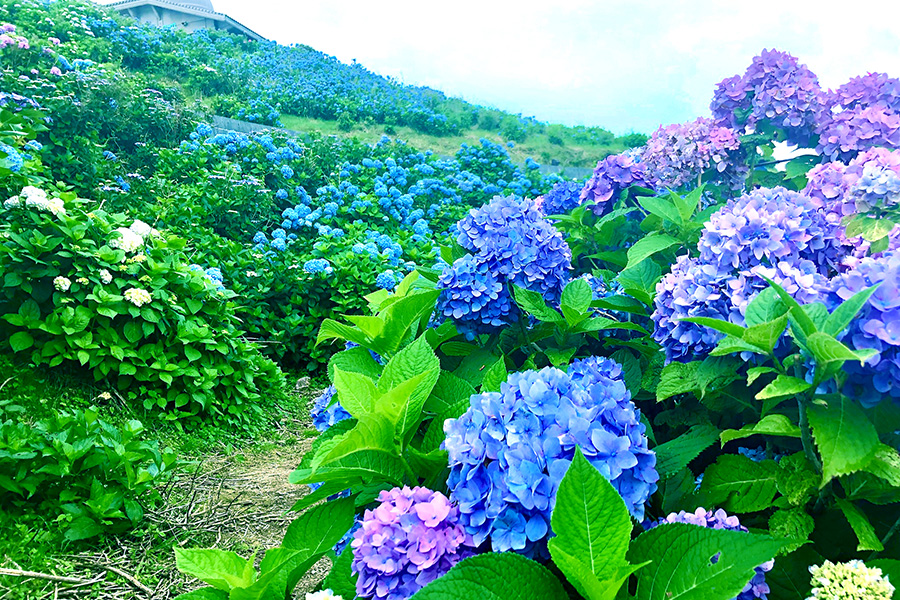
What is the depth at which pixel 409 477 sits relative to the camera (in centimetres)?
106

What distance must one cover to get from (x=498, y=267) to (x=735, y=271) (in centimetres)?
54

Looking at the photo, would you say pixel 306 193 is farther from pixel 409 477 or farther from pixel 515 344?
pixel 409 477

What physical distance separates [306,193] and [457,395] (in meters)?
5.96

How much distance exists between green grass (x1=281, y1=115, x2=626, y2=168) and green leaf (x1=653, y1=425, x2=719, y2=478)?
9349 millimetres

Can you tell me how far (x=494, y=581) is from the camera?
2.49 feet

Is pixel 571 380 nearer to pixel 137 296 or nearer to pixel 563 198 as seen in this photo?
pixel 563 198

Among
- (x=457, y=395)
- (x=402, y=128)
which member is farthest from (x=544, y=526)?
(x=402, y=128)

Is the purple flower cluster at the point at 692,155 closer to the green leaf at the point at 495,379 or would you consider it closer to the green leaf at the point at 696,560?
the green leaf at the point at 495,379

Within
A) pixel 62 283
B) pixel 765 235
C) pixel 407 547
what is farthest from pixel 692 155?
pixel 62 283

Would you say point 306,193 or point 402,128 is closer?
point 306,193

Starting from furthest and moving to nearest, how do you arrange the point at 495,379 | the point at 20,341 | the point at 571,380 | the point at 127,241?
the point at 127,241 < the point at 20,341 < the point at 495,379 < the point at 571,380

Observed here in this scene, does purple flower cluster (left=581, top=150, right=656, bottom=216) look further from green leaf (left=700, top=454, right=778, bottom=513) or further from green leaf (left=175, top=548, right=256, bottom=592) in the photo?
green leaf (left=175, top=548, right=256, bottom=592)

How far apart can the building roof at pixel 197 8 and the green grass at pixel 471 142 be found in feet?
30.0

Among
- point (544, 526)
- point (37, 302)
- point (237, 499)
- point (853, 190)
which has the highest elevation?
point (853, 190)
